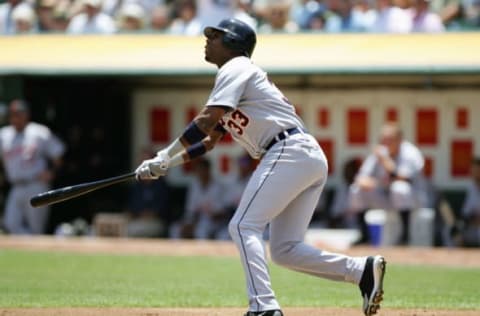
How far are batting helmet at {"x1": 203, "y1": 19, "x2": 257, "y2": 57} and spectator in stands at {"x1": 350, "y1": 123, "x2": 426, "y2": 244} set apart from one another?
6.30 metres

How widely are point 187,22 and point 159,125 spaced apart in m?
1.35

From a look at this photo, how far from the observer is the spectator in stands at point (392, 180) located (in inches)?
486

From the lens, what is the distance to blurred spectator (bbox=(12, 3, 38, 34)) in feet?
48.6

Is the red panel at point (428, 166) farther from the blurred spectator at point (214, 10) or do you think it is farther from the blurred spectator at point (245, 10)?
the blurred spectator at point (214, 10)

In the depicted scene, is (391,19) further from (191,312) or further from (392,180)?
(191,312)

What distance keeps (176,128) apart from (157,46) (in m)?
1.20

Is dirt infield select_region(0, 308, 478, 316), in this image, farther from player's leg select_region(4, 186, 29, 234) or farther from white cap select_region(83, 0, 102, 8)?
white cap select_region(83, 0, 102, 8)

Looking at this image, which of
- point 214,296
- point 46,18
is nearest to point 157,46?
point 46,18

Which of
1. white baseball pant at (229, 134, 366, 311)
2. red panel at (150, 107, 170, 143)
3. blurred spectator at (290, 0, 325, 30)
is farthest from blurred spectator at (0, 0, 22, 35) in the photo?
white baseball pant at (229, 134, 366, 311)

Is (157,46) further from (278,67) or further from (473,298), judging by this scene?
(473,298)

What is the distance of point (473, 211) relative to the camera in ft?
41.0

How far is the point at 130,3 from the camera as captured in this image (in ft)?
49.1

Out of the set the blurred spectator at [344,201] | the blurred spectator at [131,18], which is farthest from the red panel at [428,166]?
the blurred spectator at [131,18]

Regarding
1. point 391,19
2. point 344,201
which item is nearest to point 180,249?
point 344,201
